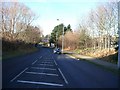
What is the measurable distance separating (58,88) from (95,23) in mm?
A: 43078

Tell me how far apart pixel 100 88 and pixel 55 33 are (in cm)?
14647

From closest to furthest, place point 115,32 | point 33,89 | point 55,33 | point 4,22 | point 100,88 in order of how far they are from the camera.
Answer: point 33,89 → point 100,88 → point 115,32 → point 4,22 → point 55,33

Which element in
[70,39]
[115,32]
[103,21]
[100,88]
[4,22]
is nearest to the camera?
[100,88]

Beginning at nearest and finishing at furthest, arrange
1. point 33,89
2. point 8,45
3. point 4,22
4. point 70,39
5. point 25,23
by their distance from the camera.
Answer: point 33,89
point 8,45
point 4,22
point 25,23
point 70,39

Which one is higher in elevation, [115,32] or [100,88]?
[115,32]

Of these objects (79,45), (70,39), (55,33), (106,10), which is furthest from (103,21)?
(55,33)

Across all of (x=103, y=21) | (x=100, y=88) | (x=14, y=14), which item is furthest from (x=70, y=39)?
(x=100, y=88)

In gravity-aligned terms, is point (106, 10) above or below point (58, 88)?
above

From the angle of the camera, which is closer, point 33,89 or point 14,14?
point 33,89

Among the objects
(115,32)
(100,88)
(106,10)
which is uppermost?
(106,10)

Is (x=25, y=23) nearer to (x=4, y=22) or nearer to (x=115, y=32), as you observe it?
(x=4, y=22)

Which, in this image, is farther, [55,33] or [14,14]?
[55,33]

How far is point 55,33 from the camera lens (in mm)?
159625

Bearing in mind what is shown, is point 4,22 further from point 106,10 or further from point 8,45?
point 106,10
